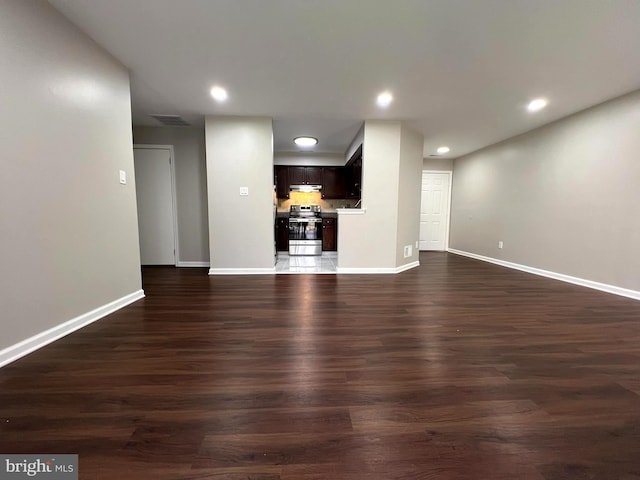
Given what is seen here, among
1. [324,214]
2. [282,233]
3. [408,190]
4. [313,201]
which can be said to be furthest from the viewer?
[313,201]

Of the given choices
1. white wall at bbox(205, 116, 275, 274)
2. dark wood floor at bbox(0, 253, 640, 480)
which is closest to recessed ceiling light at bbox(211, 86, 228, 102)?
white wall at bbox(205, 116, 275, 274)

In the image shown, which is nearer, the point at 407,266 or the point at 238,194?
the point at 238,194

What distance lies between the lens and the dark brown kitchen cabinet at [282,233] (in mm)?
5930

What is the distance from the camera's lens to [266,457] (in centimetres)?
91

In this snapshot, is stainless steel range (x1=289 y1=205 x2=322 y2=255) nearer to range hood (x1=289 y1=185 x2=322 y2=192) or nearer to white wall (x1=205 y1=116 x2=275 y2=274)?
range hood (x1=289 y1=185 x2=322 y2=192)

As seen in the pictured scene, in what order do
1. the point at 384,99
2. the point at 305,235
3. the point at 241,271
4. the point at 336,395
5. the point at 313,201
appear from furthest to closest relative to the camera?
the point at 313,201, the point at 305,235, the point at 241,271, the point at 384,99, the point at 336,395

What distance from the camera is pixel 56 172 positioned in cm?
183

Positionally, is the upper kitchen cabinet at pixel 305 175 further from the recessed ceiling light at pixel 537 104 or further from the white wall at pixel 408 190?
the recessed ceiling light at pixel 537 104

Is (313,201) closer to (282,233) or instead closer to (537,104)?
(282,233)

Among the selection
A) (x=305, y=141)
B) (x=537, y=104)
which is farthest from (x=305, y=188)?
(x=537, y=104)

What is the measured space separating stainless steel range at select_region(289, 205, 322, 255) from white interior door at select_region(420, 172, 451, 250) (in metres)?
2.76

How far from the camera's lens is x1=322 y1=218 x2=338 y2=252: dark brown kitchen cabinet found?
19.5ft

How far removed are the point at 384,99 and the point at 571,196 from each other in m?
3.06

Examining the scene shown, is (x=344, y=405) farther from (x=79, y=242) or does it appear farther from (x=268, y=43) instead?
(x=268, y=43)
